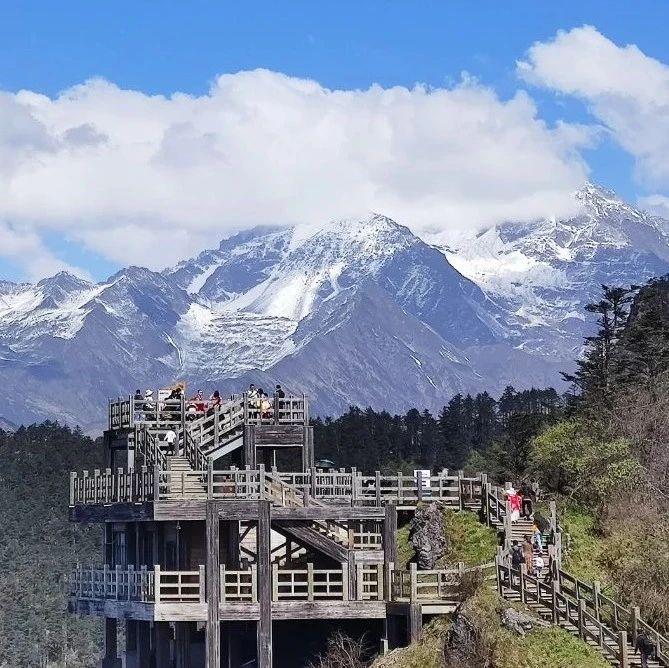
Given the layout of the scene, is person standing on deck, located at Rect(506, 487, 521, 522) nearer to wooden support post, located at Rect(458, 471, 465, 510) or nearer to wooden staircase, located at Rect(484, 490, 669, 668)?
wooden support post, located at Rect(458, 471, 465, 510)

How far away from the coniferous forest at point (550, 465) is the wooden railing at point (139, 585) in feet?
42.0

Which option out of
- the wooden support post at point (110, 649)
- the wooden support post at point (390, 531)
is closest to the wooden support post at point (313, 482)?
the wooden support post at point (390, 531)

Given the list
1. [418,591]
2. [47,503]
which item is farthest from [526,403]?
[418,591]

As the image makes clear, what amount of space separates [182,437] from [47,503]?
98399mm

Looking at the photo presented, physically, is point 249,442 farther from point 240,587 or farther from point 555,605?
point 555,605

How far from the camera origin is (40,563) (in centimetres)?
15588

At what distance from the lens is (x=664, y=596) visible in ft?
175

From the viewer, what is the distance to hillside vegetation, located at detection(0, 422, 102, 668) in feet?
501

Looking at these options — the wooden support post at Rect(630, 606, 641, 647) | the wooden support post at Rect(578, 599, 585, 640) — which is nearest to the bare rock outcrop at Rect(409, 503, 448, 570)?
the wooden support post at Rect(578, 599, 585, 640)

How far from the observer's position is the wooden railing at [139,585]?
191 feet

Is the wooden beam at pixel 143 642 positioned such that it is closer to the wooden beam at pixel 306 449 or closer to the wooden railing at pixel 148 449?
the wooden railing at pixel 148 449

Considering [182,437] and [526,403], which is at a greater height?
[526,403]

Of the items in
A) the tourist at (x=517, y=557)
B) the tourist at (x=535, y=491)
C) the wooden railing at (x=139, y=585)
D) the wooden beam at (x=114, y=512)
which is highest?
the tourist at (x=535, y=491)

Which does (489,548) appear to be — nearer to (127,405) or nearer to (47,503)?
(127,405)
